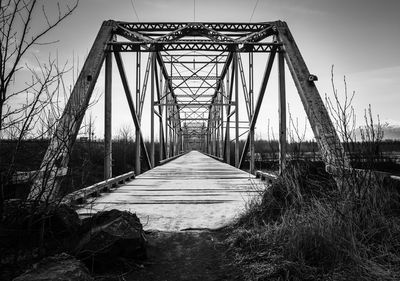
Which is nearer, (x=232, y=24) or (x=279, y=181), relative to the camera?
(x=279, y=181)

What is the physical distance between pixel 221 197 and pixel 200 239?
2.17 m

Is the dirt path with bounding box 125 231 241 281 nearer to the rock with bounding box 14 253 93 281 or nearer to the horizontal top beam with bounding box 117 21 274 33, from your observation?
the rock with bounding box 14 253 93 281

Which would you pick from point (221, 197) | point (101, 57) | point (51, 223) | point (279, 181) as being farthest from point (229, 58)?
point (51, 223)

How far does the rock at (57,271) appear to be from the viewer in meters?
1.51

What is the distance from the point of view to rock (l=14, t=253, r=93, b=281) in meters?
1.51

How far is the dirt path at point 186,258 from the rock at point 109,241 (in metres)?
0.19

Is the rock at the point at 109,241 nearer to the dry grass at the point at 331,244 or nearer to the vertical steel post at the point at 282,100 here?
the dry grass at the point at 331,244

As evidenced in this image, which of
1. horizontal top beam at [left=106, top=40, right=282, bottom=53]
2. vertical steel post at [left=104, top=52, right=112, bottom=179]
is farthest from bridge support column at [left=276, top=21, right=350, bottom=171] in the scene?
vertical steel post at [left=104, top=52, right=112, bottom=179]

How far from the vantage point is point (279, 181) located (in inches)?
134

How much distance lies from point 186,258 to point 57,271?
1.10 meters

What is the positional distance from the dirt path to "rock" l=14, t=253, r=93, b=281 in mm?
484

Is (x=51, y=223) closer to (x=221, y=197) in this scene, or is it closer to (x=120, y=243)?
(x=120, y=243)

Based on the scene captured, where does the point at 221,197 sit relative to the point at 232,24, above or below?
below

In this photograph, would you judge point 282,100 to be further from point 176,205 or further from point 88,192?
point 88,192
